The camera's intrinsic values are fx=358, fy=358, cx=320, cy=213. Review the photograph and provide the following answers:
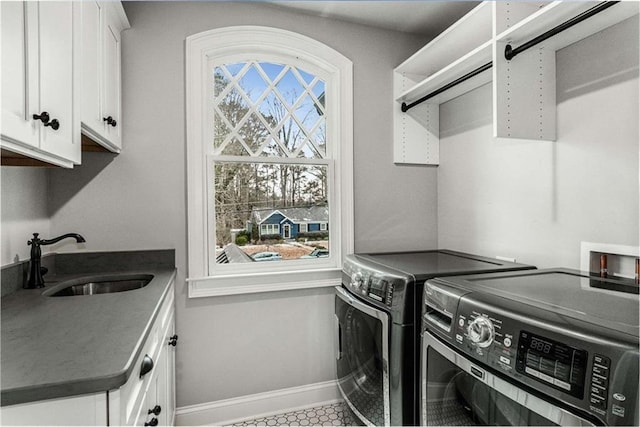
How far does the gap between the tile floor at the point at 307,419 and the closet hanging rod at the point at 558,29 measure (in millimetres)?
2023

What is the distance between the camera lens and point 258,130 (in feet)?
7.61

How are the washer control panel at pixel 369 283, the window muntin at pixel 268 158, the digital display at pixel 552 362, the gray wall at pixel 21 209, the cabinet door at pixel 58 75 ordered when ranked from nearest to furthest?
the digital display at pixel 552 362, the cabinet door at pixel 58 75, the gray wall at pixel 21 209, the washer control panel at pixel 369 283, the window muntin at pixel 268 158

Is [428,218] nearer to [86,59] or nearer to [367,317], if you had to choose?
[367,317]

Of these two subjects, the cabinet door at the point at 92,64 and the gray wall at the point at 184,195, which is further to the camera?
the gray wall at the point at 184,195

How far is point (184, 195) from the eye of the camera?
2.09 metres

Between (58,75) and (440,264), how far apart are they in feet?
5.76

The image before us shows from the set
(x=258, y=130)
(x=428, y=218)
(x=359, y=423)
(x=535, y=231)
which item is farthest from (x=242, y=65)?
(x=359, y=423)

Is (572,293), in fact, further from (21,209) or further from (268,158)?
Result: (21,209)

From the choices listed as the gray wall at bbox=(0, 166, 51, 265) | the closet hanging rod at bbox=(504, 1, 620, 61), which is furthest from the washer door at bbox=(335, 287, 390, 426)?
the gray wall at bbox=(0, 166, 51, 265)

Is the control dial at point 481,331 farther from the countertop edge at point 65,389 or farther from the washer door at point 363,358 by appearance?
the countertop edge at point 65,389

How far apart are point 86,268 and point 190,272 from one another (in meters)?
0.52

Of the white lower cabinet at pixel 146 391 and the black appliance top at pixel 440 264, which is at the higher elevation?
the black appliance top at pixel 440 264

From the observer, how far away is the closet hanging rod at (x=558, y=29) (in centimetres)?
136

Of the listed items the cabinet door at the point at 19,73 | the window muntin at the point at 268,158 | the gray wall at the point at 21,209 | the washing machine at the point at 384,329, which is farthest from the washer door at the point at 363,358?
the gray wall at the point at 21,209
